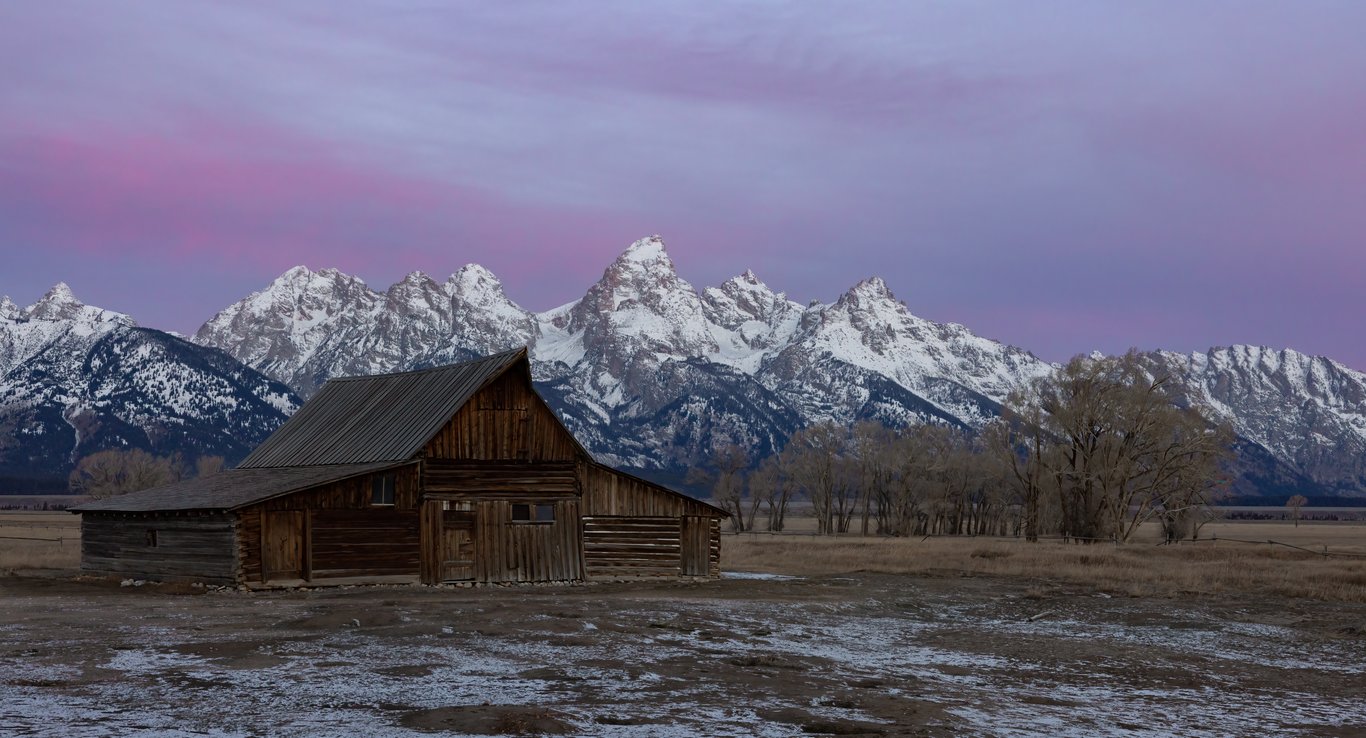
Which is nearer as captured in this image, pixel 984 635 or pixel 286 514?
pixel 984 635

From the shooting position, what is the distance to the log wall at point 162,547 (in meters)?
37.4

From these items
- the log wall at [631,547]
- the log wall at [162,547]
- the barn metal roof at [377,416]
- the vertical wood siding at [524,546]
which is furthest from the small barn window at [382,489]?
the log wall at [631,547]

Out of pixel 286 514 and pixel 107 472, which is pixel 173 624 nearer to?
pixel 286 514

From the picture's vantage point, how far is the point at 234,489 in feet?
137

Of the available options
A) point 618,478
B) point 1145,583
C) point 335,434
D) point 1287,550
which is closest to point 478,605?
point 618,478

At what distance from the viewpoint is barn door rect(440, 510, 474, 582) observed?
40562mm

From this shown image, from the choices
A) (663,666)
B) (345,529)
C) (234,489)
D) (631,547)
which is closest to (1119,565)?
(631,547)

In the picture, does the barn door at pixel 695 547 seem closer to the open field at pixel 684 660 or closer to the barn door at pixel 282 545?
the open field at pixel 684 660

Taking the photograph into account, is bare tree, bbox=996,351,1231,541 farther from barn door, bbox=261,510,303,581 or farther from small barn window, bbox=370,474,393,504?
barn door, bbox=261,510,303,581

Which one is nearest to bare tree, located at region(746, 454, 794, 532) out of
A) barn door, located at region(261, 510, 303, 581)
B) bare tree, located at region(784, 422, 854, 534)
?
bare tree, located at region(784, 422, 854, 534)

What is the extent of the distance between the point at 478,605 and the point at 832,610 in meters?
8.71

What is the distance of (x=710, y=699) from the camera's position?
59.8 ft

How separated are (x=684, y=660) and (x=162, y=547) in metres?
24.2

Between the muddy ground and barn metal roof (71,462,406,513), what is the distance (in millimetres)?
3432
